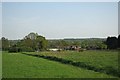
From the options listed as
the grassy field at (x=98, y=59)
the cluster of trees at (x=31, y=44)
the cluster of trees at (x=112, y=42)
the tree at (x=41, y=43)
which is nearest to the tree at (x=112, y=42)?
the cluster of trees at (x=112, y=42)

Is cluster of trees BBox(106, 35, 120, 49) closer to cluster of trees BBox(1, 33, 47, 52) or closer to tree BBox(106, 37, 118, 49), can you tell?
tree BBox(106, 37, 118, 49)

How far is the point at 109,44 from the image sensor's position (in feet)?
308

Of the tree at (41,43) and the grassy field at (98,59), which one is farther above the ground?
the tree at (41,43)

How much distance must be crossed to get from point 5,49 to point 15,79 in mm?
92101

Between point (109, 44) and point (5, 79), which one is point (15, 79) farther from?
point (109, 44)

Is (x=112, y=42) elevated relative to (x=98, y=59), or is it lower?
elevated

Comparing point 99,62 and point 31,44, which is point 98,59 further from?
point 31,44

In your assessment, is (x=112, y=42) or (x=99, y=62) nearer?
(x=99, y=62)

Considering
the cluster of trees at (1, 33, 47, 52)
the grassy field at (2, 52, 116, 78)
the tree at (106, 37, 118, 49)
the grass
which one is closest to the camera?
the grassy field at (2, 52, 116, 78)

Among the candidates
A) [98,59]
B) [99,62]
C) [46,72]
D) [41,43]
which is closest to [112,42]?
[41,43]

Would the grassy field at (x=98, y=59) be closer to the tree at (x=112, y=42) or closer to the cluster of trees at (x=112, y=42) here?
the cluster of trees at (x=112, y=42)

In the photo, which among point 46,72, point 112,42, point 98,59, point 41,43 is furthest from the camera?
point 41,43

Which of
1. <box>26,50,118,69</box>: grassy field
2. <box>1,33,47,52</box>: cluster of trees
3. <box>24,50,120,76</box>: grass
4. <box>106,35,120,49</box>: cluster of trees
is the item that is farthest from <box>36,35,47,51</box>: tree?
<box>24,50,120,76</box>: grass

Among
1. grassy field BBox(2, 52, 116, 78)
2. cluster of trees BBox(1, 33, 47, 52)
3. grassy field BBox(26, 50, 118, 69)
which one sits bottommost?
grassy field BBox(2, 52, 116, 78)
